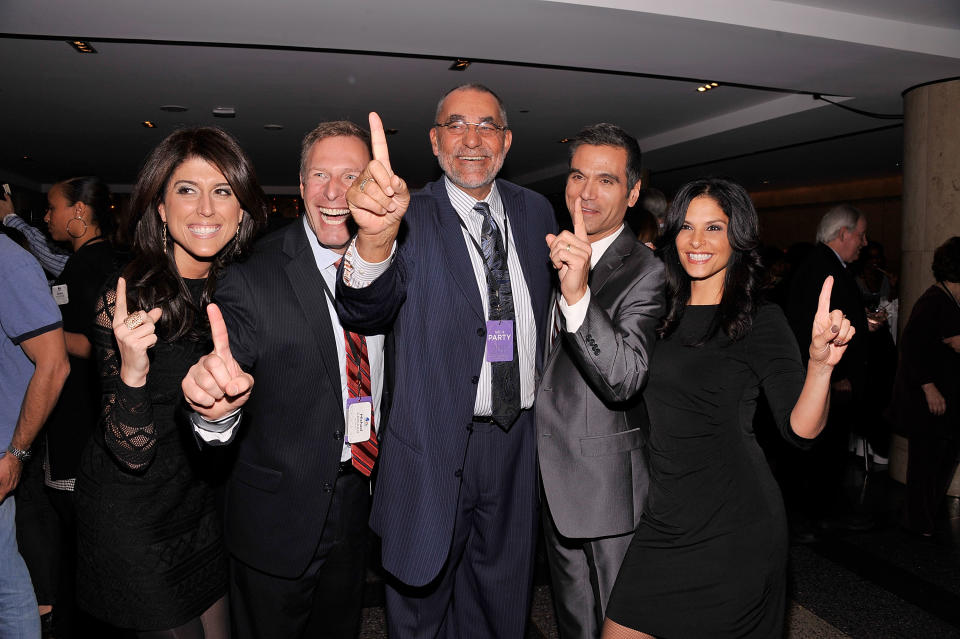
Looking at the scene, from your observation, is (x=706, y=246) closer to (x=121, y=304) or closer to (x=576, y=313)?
(x=576, y=313)

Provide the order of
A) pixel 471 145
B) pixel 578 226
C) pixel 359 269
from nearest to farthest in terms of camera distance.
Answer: pixel 359 269, pixel 578 226, pixel 471 145

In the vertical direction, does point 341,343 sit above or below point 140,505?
above

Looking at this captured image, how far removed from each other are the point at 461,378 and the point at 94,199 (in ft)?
8.02

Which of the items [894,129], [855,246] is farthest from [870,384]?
[894,129]

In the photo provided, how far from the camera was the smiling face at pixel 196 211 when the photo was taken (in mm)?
1727

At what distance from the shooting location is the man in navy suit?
1809 millimetres

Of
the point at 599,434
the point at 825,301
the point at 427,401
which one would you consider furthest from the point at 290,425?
the point at 825,301

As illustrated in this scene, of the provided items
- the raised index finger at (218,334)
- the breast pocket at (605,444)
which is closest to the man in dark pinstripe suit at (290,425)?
the raised index finger at (218,334)

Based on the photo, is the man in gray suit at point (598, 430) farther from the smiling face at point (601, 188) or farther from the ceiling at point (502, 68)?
the ceiling at point (502, 68)

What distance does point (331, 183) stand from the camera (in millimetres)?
1911

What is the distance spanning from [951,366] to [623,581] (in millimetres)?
3435

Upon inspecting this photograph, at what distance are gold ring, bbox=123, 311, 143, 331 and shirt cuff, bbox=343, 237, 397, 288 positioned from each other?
466 mm

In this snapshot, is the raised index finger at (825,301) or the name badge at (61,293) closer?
the raised index finger at (825,301)

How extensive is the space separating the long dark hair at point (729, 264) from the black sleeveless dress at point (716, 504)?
5 cm
